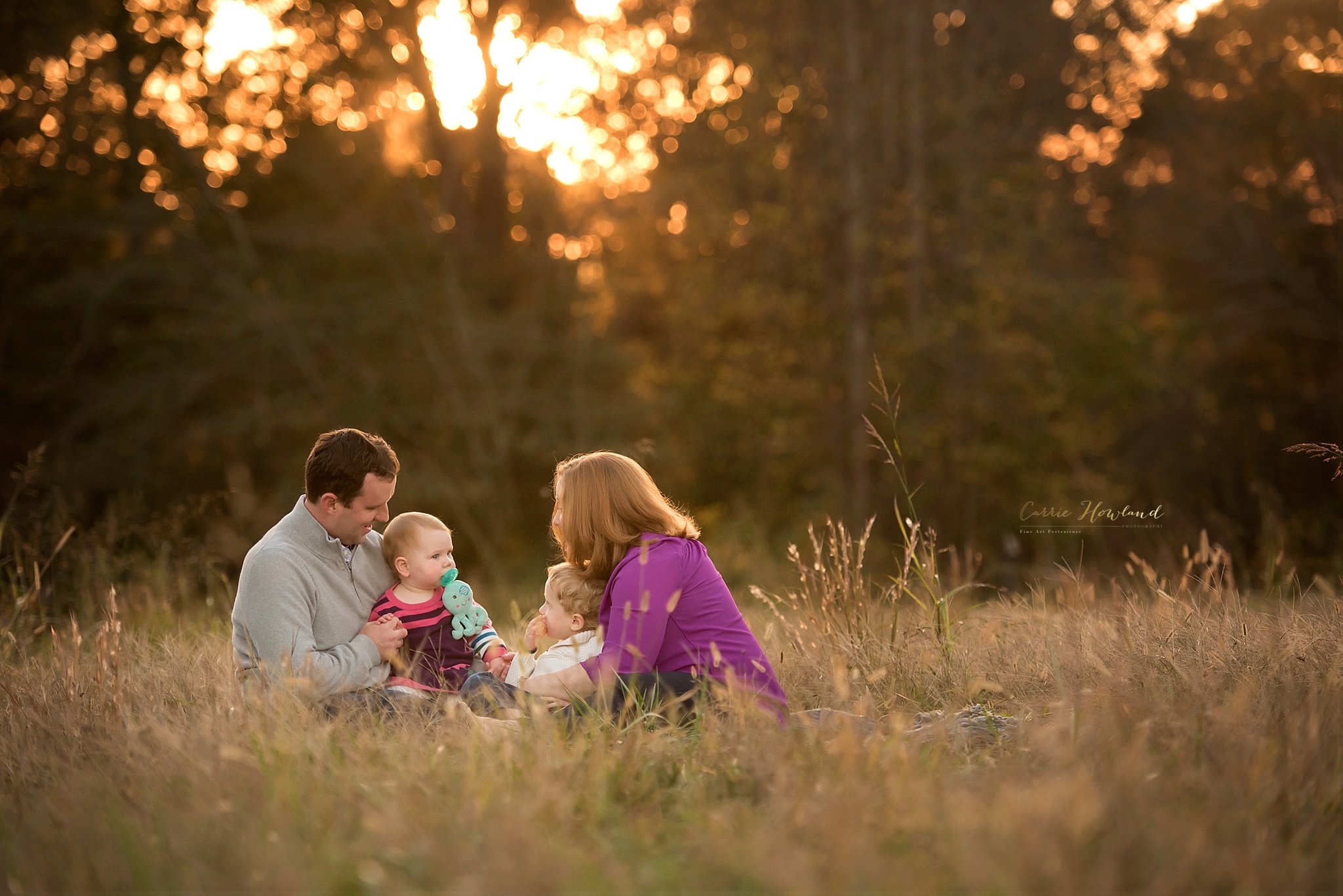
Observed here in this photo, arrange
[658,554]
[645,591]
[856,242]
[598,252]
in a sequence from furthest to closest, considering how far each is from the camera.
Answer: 1. [598,252]
2. [856,242]
3. [658,554]
4. [645,591]

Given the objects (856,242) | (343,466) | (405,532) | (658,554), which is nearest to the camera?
(658,554)

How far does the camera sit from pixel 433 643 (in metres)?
4.21

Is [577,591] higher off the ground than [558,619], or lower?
higher

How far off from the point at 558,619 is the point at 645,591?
0.77 metres

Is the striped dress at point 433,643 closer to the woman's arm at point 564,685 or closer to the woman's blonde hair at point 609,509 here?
the woman's arm at point 564,685

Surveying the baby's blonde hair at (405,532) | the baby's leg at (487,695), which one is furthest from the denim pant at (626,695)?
the baby's blonde hair at (405,532)

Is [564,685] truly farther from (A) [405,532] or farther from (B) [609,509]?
(A) [405,532]

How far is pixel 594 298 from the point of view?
15.1m

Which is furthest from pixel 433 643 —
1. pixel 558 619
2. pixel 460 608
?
pixel 558 619

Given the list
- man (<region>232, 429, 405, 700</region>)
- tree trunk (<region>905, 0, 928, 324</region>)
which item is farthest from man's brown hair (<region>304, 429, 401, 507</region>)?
tree trunk (<region>905, 0, 928, 324</region>)

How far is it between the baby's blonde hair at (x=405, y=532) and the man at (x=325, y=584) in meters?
0.07

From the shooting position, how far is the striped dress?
163 inches

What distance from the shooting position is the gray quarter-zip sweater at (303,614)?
3.74 meters

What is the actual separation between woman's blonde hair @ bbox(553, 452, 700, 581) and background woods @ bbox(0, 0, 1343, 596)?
946cm
